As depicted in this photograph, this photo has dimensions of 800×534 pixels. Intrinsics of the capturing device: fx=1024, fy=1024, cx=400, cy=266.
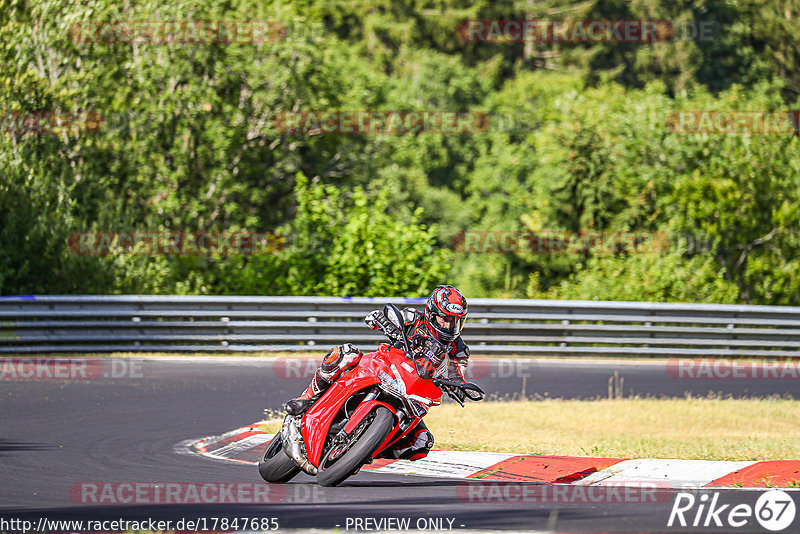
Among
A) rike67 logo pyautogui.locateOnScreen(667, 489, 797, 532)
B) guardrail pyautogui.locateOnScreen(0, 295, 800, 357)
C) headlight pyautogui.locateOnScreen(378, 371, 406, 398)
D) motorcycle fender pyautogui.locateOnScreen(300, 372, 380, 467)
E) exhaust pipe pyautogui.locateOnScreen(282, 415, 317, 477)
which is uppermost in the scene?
headlight pyautogui.locateOnScreen(378, 371, 406, 398)

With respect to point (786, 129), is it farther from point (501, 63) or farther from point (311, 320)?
point (501, 63)

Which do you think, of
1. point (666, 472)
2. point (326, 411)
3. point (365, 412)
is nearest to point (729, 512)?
point (666, 472)

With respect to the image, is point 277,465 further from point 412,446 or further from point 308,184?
point 308,184

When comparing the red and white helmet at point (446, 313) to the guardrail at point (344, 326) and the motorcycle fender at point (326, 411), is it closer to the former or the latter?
the motorcycle fender at point (326, 411)

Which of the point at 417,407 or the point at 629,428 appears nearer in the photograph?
the point at 417,407

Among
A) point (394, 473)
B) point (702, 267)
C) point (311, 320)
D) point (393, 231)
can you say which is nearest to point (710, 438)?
point (394, 473)

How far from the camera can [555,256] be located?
33406 millimetres

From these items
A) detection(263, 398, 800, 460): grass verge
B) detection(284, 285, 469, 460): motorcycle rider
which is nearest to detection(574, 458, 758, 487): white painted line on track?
detection(263, 398, 800, 460): grass verge

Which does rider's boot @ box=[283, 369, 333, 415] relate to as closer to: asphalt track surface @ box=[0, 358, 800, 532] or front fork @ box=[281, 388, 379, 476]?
front fork @ box=[281, 388, 379, 476]

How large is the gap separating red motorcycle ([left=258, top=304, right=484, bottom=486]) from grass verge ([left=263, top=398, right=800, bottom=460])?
3.06 meters

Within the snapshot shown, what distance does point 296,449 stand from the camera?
305 inches

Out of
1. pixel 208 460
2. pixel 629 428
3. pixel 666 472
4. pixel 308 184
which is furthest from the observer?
pixel 308 184

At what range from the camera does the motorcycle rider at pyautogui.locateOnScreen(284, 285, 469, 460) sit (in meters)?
7.43

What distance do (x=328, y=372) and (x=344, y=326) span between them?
10.4 meters
